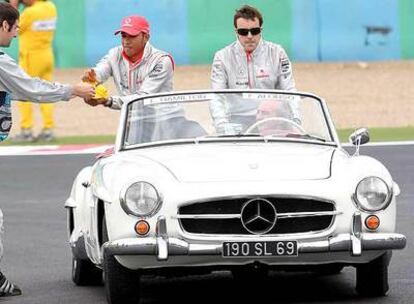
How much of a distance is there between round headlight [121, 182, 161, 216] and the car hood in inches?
7.1

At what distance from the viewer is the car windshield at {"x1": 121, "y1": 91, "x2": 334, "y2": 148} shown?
968 centimetres

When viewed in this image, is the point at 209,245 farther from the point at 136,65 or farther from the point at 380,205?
the point at 136,65

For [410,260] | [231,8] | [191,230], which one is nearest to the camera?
[191,230]

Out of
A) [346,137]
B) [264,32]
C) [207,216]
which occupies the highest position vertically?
[264,32]

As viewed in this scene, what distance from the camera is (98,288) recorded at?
991 centimetres

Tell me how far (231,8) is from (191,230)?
22.3 meters

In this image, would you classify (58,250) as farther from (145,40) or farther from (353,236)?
(353,236)

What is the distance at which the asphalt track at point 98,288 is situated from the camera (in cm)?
920

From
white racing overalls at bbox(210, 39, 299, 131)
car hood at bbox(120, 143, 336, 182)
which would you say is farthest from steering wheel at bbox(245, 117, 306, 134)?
white racing overalls at bbox(210, 39, 299, 131)

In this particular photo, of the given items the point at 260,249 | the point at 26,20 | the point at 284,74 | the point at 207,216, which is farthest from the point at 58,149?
the point at 260,249

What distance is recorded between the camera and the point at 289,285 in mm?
9680

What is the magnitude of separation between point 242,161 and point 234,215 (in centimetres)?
52

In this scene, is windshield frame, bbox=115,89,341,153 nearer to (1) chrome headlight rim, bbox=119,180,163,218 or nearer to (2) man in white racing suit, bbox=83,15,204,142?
(2) man in white racing suit, bbox=83,15,204,142

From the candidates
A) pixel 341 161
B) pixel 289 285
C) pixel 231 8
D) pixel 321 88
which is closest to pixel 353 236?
pixel 341 161
